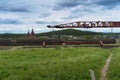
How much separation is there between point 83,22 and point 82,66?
5295 cm

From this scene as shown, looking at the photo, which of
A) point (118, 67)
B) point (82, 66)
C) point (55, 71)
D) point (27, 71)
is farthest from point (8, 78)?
point (118, 67)

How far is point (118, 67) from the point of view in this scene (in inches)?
914

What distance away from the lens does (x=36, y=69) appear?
21.9m

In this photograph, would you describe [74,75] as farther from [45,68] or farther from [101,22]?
[101,22]

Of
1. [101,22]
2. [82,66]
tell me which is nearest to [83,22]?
[101,22]

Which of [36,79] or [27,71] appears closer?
[36,79]

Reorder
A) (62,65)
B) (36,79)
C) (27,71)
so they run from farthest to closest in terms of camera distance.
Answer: (62,65), (27,71), (36,79)

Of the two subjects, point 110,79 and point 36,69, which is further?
point 36,69

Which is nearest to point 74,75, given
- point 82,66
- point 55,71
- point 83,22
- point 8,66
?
point 55,71

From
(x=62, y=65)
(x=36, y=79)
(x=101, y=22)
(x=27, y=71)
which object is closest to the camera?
(x=36, y=79)

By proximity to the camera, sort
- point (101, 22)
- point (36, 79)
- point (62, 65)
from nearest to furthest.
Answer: point (36, 79)
point (62, 65)
point (101, 22)

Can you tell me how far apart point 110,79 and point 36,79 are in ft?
13.5

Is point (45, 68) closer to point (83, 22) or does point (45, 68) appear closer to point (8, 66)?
point (8, 66)

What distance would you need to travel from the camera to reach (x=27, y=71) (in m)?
21.7
